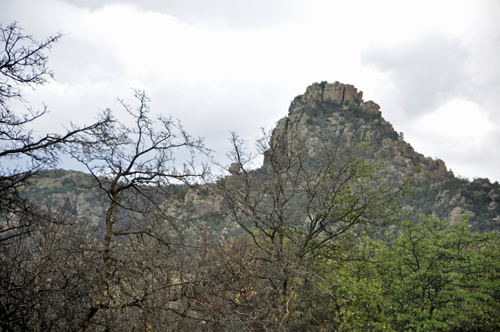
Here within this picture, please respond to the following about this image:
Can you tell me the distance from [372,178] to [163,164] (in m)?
8.13

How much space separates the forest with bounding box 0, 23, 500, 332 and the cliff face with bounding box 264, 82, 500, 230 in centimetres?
3266

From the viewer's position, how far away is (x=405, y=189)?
1098cm

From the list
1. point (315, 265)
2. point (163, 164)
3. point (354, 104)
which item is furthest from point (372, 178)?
point (354, 104)

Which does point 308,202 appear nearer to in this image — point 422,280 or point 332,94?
point 422,280

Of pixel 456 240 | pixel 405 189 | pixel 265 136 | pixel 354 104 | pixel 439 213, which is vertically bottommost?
pixel 456 240

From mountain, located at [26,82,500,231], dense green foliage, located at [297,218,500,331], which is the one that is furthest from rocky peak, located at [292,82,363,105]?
dense green foliage, located at [297,218,500,331]

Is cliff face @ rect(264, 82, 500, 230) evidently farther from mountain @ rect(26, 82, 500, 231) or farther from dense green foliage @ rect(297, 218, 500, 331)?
dense green foliage @ rect(297, 218, 500, 331)

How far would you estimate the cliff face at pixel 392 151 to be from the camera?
5784cm

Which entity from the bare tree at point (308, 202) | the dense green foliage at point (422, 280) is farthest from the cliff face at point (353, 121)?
the bare tree at point (308, 202)

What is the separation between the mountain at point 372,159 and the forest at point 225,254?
30.4 meters

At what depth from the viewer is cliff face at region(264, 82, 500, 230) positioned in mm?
57841

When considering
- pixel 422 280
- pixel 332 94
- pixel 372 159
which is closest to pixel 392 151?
pixel 332 94

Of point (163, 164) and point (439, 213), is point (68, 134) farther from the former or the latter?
point (439, 213)

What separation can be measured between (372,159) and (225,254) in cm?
4512
